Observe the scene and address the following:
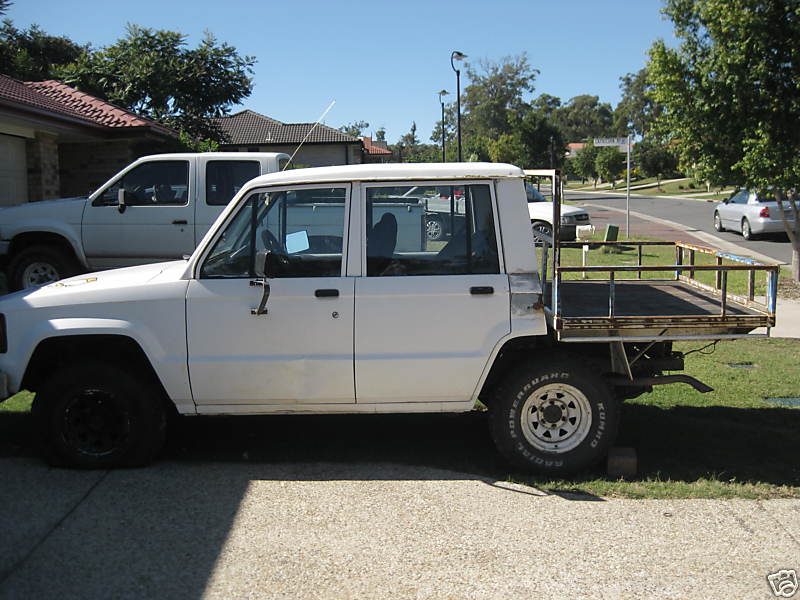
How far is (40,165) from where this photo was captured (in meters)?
15.9

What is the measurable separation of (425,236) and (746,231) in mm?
22065

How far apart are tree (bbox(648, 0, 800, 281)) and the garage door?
1166 cm

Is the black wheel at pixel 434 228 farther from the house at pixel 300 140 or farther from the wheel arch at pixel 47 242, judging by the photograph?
the house at pixel 300 140

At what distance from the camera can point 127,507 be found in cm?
479

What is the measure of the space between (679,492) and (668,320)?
3.57ft

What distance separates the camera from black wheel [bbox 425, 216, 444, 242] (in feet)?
17.5

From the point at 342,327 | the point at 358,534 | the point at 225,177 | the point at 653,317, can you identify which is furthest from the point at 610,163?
the point at 358,534

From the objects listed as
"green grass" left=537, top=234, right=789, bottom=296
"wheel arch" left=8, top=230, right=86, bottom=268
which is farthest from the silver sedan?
"wheel arch" left=8, top=230, right=86, bottom=268

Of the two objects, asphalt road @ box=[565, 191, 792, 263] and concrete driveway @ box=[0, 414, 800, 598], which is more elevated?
asphalt road @ box=[565, 191, 792, 263]

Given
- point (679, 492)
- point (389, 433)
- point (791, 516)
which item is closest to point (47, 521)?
point (389, 433)

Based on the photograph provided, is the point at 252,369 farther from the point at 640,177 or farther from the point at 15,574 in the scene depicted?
the point at 640,177

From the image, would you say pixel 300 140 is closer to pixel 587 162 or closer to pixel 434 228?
pixel 587 162

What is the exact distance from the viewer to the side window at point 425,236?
5266 mm

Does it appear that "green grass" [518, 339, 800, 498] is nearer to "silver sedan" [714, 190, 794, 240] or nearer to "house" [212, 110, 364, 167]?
"silver sedan" [714, 190, 794, 240]
